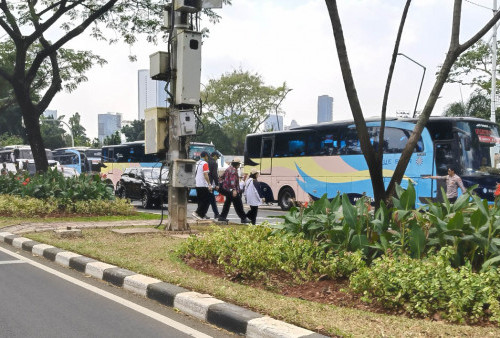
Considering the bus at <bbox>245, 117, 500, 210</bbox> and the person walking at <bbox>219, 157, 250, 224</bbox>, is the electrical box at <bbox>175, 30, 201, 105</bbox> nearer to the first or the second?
the person walking at <bbox>219, 157, 250, 224</bbox>

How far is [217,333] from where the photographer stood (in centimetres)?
454

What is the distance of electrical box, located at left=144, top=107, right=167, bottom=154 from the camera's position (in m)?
9.99

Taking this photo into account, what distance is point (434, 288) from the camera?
4.59 metres

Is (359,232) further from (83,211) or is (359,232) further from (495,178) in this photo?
(495,178)

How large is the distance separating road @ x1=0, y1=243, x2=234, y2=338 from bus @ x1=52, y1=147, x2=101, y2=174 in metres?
37.1

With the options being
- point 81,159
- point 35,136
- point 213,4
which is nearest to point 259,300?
point 213,4

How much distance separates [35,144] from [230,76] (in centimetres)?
3399

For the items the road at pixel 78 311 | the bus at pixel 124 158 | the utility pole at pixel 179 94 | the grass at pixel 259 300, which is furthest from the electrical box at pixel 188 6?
the bus at pixel 124 158

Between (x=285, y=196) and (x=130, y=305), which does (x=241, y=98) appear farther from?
(x=130, y=305)

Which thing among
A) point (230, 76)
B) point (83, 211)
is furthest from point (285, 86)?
point (83, 211)

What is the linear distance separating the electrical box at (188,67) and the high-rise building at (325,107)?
86182 millimetres

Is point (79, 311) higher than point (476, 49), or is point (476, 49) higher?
point (476, 49)

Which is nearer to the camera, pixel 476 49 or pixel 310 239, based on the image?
pixel 310 239

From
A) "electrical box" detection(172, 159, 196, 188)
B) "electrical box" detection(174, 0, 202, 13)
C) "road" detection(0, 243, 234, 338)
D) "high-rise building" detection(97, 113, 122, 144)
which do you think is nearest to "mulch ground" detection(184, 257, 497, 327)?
"road" detection(0, 243, 234, 338)
